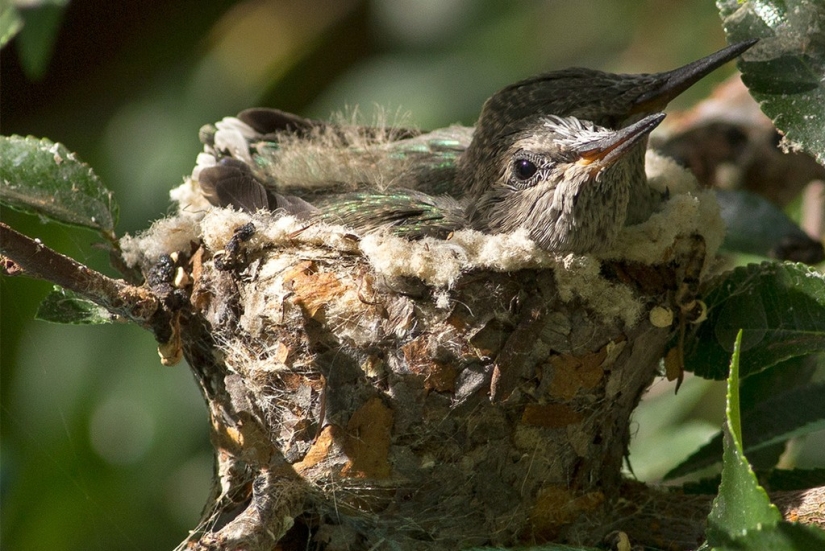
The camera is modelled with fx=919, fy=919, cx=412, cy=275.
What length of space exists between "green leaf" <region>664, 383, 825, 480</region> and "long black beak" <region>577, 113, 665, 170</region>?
0.56 m

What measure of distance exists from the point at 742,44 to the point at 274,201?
0.93 metres

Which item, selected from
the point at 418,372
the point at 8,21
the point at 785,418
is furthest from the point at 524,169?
the point at 8,21

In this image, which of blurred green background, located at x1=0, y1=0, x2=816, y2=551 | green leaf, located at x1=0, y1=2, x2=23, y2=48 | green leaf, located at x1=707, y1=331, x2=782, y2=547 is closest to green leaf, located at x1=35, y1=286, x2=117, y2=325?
green leaf, located at x1=0, y1=2, x2=23, y2=48

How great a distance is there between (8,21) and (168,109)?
220 cm

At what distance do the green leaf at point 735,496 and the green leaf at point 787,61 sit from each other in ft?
1.77

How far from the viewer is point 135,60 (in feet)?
14.7

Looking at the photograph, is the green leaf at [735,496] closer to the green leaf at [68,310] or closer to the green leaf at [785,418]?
the green leaf at [785,418]

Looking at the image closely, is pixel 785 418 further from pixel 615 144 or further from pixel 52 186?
pixel 52 186

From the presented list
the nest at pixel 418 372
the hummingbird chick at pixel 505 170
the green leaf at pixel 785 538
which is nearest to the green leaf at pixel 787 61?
the hummingbird chick at pixel 505 170

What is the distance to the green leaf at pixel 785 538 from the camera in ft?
3.25

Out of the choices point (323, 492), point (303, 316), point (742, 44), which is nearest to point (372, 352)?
point (303, 316)

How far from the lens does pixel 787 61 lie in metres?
1.48

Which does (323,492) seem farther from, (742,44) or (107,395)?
(107,395)

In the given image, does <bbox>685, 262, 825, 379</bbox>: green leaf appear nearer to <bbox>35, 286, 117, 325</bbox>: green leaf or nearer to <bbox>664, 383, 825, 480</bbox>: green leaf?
<bbox>664, 383, 825, 480</bbox>: green leaf
